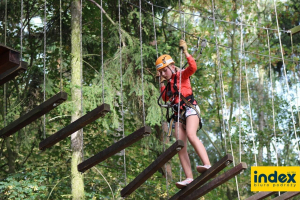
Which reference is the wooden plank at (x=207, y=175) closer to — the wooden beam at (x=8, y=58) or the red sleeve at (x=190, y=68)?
the red sleeve at (x=190, y=68)

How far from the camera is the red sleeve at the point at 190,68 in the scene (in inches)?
170

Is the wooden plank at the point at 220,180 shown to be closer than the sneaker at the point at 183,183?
Yes

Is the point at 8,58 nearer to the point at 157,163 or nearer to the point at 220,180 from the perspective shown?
the point at 157,163

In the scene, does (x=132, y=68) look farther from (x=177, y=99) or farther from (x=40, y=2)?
(x=177, y=99)

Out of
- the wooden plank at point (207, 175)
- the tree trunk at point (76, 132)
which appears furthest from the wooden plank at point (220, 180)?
the tree trunk at point (76, 132)

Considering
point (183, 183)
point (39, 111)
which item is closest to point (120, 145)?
point (183, 183)

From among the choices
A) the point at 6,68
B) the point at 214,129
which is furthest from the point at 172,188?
the point at 214,129

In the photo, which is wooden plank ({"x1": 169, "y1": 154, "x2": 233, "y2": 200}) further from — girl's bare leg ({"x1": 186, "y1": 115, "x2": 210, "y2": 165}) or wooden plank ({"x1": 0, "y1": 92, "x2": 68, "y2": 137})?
wooden plank ({"x1": 0, "y1": 92, "x2": 68, "y2": 137})

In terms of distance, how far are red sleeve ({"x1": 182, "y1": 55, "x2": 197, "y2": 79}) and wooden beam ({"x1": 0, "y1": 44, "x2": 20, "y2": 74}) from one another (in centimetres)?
146

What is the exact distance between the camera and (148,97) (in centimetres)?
764

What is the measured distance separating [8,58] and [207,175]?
6.30 feet

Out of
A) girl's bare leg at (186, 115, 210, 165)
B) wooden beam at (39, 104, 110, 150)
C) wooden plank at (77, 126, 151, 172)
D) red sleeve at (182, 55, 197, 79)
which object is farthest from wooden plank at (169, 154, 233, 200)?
wooden beam at (39, 104, 110, 150)

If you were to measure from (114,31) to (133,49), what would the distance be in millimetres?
548

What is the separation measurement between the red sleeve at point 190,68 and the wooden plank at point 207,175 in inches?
33.6
